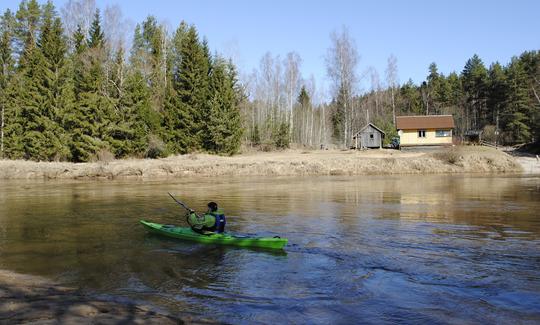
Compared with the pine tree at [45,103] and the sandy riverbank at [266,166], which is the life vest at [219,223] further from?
the pine tree at [45,103]

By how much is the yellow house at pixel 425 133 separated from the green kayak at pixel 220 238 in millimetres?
38931

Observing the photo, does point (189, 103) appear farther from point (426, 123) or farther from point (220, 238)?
point (220, 238)

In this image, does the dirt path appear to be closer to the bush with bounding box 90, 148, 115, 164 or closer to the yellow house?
the yellow house

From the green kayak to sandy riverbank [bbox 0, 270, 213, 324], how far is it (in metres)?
4.36

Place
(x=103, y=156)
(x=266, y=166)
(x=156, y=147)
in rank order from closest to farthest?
(x=266, y=166)
(x=103, y=156)
(x=156, y=147)

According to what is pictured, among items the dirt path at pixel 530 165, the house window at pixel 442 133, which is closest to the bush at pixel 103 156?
the house window at pixel 442 133

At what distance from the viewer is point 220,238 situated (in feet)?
38.3

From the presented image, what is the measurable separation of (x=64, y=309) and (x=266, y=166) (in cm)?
3012

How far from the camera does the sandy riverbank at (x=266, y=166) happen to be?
34406 millimetres

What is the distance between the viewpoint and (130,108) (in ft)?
124

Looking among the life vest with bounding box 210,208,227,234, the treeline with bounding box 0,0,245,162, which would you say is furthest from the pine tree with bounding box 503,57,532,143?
the life vest with bounding box 210,208,227,234

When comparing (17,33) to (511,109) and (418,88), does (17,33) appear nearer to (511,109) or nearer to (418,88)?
(511,109)

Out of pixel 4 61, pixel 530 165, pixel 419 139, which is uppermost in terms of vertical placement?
pixel 4 61

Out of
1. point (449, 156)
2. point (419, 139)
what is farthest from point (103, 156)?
point (419, 139)
